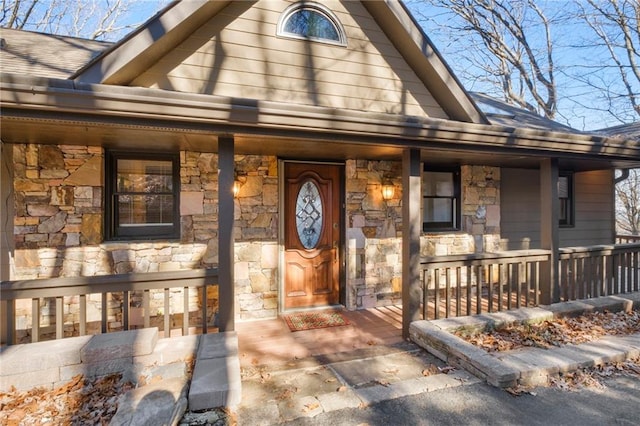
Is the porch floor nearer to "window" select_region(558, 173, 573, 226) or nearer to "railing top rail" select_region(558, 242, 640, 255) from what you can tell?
"railing top rail" select_region(558, 242, 640, 255)

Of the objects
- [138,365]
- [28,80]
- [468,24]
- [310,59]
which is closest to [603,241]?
[310,59]

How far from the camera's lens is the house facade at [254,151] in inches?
118

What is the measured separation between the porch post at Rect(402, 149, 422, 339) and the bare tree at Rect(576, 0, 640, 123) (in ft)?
38.4

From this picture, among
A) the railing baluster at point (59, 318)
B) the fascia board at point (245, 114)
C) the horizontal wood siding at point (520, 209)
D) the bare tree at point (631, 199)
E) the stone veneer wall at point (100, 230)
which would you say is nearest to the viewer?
the fascia board at point (245, 114)

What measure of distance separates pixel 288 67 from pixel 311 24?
656mm

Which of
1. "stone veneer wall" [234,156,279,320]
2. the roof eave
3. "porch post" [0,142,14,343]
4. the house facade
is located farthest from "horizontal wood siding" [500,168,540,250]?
"porch post" [0,142,14,343]

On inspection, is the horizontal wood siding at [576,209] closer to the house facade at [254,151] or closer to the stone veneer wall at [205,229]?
the stone veneer wall at [205,229]

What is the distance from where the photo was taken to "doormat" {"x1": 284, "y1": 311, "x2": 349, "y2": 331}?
164 inches

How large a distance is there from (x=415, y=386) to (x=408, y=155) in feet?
7.52

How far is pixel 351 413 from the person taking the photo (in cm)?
241

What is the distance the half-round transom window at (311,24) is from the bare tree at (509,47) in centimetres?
1044

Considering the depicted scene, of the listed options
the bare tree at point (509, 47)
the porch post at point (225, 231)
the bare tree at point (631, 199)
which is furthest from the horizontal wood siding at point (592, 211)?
the bare tree at point (631, 199)

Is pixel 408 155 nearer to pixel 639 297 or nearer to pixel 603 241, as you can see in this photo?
pixel 639 297

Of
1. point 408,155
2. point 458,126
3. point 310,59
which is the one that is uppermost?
point 310,59
